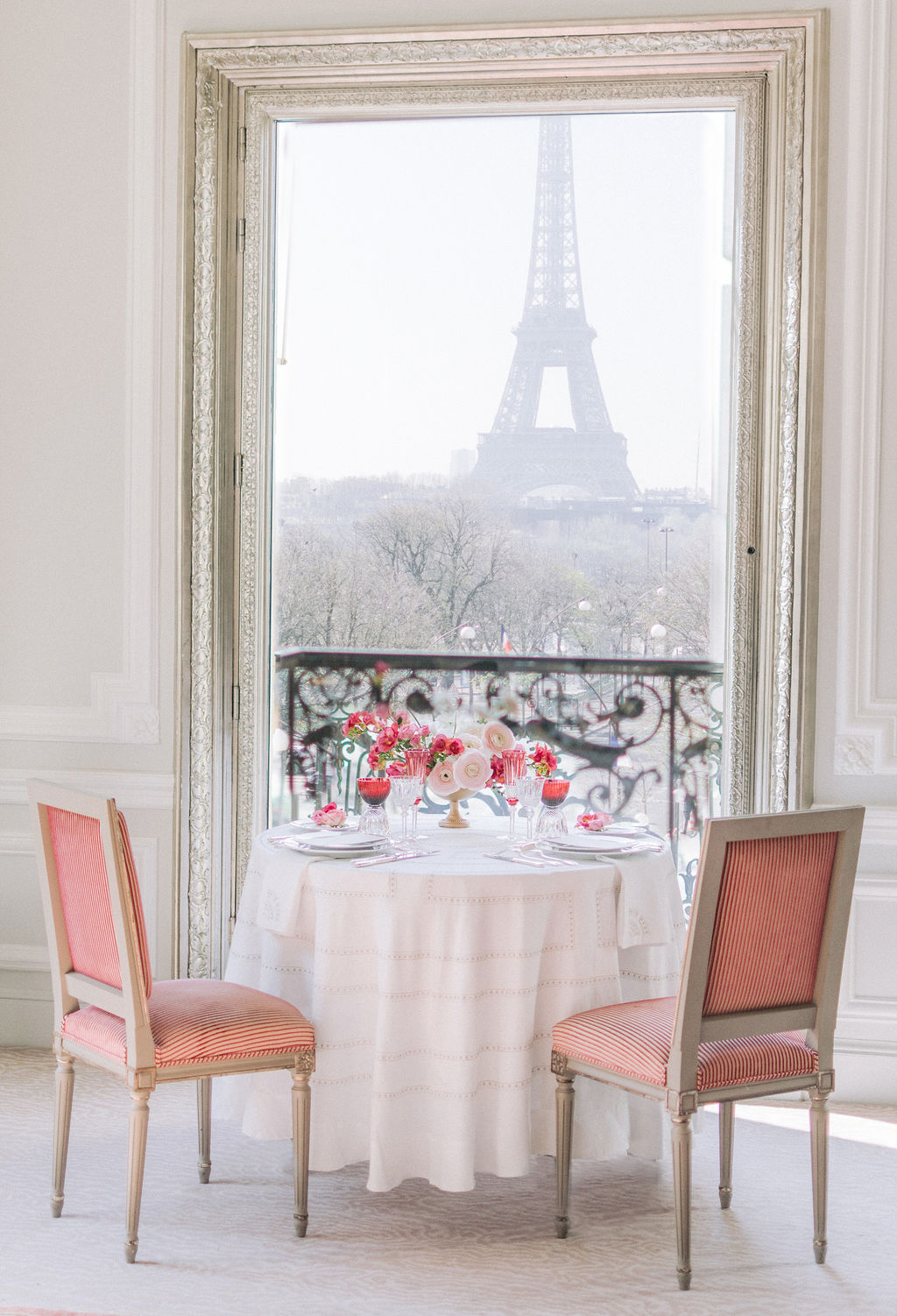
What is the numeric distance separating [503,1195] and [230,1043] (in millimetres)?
888

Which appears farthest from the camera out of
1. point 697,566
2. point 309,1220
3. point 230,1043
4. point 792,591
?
point 697,566

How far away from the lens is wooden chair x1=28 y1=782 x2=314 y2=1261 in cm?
290

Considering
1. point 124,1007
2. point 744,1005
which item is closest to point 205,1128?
point 124,1007

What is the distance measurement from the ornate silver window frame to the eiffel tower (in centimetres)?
32

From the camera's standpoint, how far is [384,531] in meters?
4.60

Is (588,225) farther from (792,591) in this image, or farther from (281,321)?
(792,591)

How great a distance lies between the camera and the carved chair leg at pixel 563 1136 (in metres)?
3.04

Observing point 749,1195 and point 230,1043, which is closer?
point 230,1043

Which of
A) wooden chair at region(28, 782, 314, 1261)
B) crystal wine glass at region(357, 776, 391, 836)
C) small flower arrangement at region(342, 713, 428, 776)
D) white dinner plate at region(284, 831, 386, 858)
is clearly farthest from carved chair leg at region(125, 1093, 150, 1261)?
small flower arrangement at region(342, 713, 428, 776)

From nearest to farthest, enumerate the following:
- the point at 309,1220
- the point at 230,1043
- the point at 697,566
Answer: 1. the point at 230,1043
2. the point at 309,1220
3. the point at 697,566

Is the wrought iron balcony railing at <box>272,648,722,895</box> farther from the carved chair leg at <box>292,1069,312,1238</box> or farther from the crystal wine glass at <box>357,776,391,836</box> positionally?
the carved chair leg at <box>292,1069,312,1238</box>

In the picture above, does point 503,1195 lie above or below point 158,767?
below

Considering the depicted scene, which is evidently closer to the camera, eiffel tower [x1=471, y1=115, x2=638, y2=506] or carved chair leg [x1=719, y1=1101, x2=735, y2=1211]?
carved chair leg [x1=719, y1=1101, x2=735, y2=1211]

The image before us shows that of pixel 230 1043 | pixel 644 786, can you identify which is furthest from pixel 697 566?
pixel 230 1043
